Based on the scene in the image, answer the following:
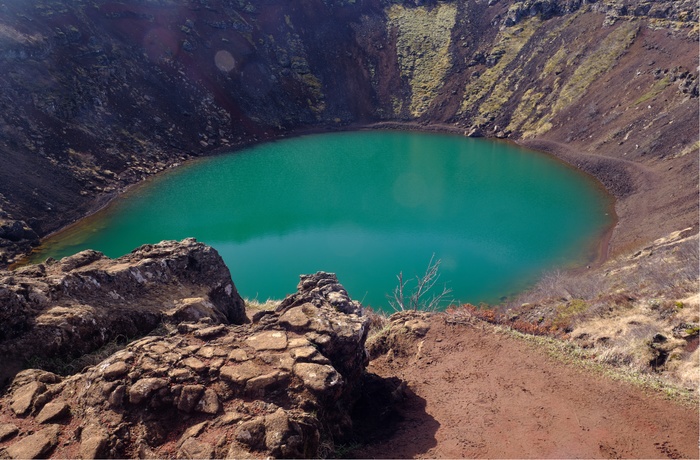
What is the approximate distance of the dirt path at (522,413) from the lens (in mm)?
8750

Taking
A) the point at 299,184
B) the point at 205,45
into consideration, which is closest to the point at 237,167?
the point at 299,184

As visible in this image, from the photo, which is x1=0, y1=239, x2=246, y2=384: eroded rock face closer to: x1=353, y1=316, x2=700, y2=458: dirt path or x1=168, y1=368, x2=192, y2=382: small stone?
x1=168, y1=368, x2=192, y2=382: small stone

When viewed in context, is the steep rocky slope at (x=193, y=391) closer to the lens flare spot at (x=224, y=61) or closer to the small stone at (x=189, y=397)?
the small stone at (x=189, y=397)

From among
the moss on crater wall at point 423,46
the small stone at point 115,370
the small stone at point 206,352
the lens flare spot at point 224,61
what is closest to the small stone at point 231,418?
the small stone at point 206,352

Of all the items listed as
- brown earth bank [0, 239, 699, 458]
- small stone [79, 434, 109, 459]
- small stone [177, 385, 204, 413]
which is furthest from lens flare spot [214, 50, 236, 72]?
small stone [79, 434, 109, 459]

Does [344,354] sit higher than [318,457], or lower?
higher

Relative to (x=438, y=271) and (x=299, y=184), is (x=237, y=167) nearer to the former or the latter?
(x=299, y=184)

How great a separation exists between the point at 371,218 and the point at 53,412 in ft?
95.0

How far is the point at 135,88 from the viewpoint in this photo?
168 feet

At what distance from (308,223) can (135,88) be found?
31.0m

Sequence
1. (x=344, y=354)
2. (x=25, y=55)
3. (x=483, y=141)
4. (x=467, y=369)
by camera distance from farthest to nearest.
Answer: (x=483, y=141)
(x=25, y=55)
(x=467, y=369)
(x=344, y=354)

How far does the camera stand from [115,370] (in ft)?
26.1

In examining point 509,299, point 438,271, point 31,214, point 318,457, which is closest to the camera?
point 318,457

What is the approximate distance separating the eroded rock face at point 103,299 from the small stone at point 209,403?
13.5 feet
